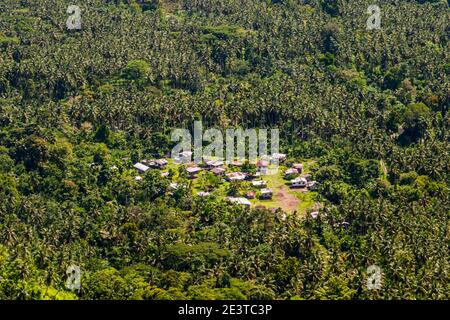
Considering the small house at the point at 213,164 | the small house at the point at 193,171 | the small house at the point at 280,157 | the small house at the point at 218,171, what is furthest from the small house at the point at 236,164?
the small house at the point at 280,157

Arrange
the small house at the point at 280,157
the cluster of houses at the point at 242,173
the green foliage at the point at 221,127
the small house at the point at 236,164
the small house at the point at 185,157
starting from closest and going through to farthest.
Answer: the green foliage at the point at 221,127, the cluster of houses at the point at 242,173, the small house at the point at 236,164, the small house at the point at 185,157, the small house at the point at 280,157

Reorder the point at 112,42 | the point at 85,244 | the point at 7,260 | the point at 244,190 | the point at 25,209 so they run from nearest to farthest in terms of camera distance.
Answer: the point at 7,260
the point at 85,244
the point at 25,209
the point at 244,190
the point at 112,42

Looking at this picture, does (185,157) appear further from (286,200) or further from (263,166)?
(286,200)

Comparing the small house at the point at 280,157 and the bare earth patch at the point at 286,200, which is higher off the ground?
the small house at the point at 280,157

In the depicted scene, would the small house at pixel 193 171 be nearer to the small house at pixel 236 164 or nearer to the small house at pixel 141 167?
the small house at pixel 236 164

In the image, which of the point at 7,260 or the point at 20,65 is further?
the point at 20,65

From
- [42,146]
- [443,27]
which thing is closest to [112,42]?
[42,146]

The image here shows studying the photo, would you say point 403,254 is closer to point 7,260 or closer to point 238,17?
point 7,260

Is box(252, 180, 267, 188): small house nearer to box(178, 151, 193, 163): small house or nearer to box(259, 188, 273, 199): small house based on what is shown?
box(259, 188, 273, 199): small house
